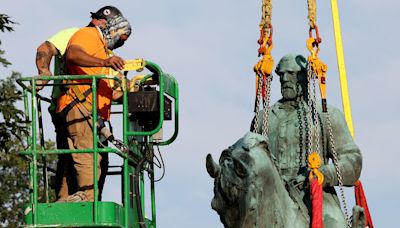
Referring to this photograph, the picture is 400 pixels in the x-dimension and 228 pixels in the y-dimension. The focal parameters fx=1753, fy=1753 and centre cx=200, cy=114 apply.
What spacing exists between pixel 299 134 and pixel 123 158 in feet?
6.27

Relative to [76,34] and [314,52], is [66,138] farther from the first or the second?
[314,52]

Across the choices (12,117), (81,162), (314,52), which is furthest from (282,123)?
(12,117)

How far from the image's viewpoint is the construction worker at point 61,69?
743 inches

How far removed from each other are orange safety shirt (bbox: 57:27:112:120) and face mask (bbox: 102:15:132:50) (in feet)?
0.65

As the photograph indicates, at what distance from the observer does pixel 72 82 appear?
1858 centimetres

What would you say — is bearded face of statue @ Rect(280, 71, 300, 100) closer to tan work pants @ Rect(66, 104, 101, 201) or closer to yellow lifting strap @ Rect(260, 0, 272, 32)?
yellow lifting strap @ Rect(260, 0, 272, 32)

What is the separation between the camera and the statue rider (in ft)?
57.5

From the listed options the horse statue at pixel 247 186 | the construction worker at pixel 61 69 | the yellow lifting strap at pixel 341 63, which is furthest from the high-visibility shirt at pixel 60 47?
the horse statue at pixel 247 186

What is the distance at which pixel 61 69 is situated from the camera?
19.2 meters

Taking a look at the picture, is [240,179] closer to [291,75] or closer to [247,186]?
[247,186]

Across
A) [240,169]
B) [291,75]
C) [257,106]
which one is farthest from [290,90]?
[240,169]

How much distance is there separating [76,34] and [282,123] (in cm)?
259

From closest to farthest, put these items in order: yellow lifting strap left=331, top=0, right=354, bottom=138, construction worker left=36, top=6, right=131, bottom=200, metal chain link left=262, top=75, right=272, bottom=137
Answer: metal chain link left=262, top=75, right=272, bottom=137, construction worker left=36, top=6, right=131, bottom=200, yellow lifting strap left=331, top=0, right=354, bottom=138

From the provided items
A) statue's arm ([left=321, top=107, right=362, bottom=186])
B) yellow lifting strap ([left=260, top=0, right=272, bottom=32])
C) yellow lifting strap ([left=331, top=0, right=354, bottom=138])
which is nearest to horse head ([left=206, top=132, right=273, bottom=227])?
statue's arm ([left=321, top=107, right=362, bottom=186])
